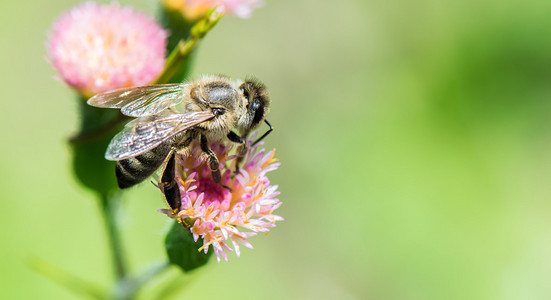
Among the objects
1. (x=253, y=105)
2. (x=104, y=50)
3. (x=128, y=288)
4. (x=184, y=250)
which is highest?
(x=104, y=50)

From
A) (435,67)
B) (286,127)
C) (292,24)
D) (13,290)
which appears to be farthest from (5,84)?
(435,67)

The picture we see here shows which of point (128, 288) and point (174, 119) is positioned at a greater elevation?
point (174, 119)

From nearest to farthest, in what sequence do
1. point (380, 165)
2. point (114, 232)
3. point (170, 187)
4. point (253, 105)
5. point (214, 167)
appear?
point (170, 187)
point (214, 167)
point (253, 105)
point (114, 232)
point (380, 165)

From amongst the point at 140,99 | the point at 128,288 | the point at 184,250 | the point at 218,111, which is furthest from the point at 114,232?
the point at 218,111

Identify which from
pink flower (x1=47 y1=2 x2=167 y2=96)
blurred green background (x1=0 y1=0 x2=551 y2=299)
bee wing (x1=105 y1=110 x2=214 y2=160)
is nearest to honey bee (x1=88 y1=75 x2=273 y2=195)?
bee wing (x1=105 y1=110 x2=214 y2=160)

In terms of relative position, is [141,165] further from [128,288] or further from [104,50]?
[128,288]

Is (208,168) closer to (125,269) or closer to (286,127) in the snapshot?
(125,269)
